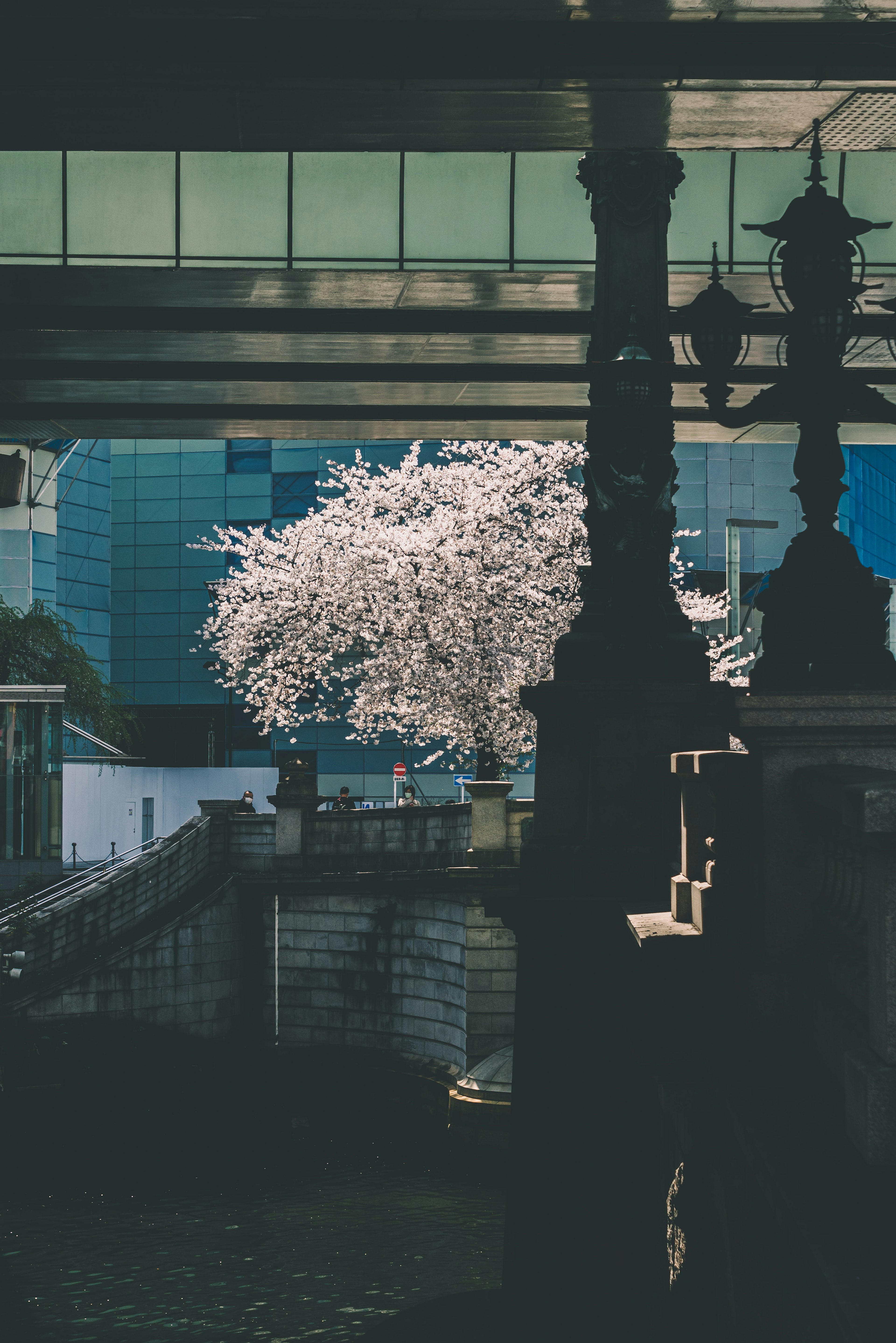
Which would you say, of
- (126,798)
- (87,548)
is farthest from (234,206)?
(87,548)

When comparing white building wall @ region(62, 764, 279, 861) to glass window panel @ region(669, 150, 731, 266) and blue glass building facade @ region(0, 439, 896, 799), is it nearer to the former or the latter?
blue glass building facade @ region(0, 439, 896, 799)

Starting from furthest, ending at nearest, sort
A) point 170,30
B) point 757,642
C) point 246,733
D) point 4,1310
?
point 246,733, point 757,642, point 4,1310, point 170,30

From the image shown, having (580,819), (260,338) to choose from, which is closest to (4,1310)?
(580,819)

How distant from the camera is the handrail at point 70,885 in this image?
90.7ft

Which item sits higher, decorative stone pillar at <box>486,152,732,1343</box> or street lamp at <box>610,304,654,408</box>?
street lamp at <box>610,304,654,408</box>

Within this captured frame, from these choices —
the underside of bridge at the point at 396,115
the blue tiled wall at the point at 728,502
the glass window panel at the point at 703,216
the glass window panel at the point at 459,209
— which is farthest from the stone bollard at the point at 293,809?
the blue tiled wall at the point at 728,502

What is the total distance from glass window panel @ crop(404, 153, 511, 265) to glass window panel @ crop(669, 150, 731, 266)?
2.27 m

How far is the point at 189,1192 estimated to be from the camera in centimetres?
2178

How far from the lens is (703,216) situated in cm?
1883

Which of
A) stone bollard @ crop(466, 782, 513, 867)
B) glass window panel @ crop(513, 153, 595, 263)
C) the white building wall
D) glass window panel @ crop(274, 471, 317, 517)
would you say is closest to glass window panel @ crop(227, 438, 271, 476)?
glass window panel @ crop(274, 471, 317, 517)

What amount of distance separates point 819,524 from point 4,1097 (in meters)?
22.2

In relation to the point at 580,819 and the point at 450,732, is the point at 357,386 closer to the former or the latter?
the point at 450,732

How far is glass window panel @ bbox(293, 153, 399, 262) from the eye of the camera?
62.5 feet

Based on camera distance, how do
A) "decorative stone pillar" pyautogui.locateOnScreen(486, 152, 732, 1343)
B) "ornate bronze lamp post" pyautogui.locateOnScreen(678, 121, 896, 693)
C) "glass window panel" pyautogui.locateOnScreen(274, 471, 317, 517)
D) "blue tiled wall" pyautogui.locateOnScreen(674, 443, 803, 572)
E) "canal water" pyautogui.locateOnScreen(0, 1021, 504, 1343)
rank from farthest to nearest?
"glass window panel" pyautogui.locateOnScreen(274, 471, 317, 517), "blue tiled wall" pyautogui.locateOnScreen(674, 443, 803, 572), "canal water" pyautogui.locateOnScreen(0, 1021, 504, 1343), "decorative stone pillar" pyautogui.locateOnScreen(486, 152, 732, 1343), "ornate bronze lamp post" pyautogui.locateOnScreen(678, 121, 896, 693)
